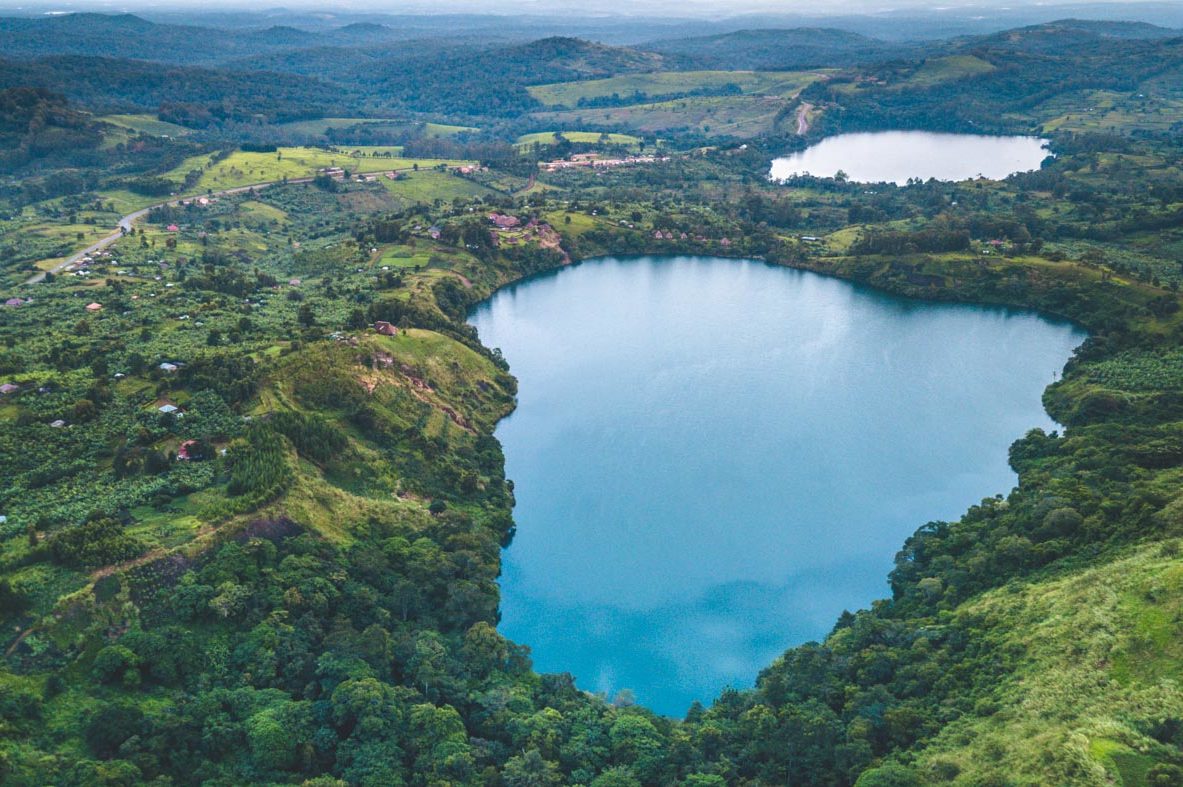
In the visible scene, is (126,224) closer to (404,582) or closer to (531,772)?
(404,582)

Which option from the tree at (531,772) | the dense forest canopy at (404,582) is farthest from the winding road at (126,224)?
the tree at (531,772)

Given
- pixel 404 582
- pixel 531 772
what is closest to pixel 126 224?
pixel 404 582

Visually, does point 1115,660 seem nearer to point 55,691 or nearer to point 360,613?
point 360,613

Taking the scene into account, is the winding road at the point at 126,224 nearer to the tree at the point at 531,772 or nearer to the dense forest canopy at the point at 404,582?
the dense forest canopy at the point at 404,582

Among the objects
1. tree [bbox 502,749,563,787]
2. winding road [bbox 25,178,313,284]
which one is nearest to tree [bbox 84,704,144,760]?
tree [bbox 502,749,563,787]

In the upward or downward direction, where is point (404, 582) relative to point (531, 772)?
upward

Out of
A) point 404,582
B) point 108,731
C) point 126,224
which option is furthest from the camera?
point 126,224

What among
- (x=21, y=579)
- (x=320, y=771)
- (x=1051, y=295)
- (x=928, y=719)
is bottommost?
(x=320, y=771)

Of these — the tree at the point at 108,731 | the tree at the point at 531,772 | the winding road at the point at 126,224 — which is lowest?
the tree at the point at 531,772

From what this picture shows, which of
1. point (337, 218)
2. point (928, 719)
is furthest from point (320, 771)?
point (337, 218)
